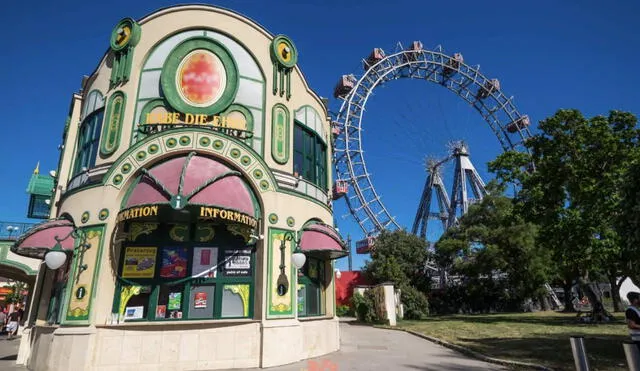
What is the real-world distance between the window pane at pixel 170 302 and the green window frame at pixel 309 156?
5552 mm

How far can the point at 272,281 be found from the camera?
11.9 metres

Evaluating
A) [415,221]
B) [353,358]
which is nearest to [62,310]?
[353,358]

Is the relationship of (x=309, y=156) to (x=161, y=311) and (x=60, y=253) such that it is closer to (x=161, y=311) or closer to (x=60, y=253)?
(x=161, y=311)

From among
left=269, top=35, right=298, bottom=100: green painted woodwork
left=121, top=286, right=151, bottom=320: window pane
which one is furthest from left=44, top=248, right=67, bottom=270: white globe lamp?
left=269, top=35, right=298, bottom=100: green painted woodwork

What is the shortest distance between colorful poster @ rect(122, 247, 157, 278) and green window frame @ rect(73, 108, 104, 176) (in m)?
3.66

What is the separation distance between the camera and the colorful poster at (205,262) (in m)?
11.8

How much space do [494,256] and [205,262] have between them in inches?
1163

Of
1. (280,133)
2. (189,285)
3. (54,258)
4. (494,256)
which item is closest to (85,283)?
(54,258)

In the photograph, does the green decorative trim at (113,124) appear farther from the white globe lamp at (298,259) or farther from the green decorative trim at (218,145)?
the white globe lamp at (298,259)

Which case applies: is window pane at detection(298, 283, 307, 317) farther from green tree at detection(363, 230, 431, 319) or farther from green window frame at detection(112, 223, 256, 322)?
green tree at detection(363, 230, 431, 319)

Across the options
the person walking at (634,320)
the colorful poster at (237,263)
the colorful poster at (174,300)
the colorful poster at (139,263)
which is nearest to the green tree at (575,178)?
the person walking at (634,320)

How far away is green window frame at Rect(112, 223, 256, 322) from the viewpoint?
1134cm

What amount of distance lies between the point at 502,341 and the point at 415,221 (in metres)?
34.6

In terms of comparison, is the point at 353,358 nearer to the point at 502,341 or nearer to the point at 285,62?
the point at 502,341
